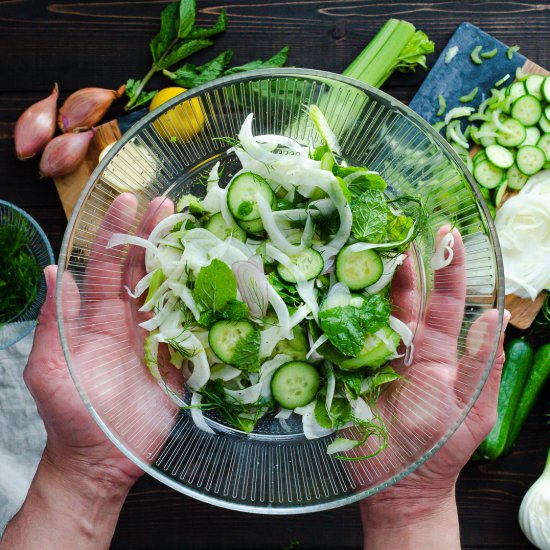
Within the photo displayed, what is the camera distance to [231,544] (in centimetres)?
295

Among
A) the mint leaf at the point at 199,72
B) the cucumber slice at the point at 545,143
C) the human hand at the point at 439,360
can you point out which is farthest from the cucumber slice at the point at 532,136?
the mint leaf at the point at 199,72

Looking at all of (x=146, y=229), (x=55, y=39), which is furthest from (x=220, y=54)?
(x=146, y=229)

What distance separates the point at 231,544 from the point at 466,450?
4.05ft

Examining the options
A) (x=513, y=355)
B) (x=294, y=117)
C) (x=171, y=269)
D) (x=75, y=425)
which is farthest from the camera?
(x=513, y=355)

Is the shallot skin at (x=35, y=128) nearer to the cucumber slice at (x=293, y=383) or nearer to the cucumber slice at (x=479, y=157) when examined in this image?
the cucumber slice at (x=293, y=383)

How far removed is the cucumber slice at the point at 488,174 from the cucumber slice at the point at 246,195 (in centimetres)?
131

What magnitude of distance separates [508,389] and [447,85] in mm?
1394

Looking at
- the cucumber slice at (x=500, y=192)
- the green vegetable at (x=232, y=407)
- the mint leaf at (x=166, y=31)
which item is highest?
the mint leaf at (x=166, y=31)

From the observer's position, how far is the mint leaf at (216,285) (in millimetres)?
1869

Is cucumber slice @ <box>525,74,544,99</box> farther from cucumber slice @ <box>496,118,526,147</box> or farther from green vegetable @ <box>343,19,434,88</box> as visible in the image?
green vegetable @ <box>343,19,434,88</box>

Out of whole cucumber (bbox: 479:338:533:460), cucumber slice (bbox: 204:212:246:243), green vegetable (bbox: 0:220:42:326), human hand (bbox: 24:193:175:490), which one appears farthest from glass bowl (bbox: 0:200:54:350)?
whole cucumber (bbox: 479:338:533:460)

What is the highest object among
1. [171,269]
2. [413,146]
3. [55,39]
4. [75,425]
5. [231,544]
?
[55,39]

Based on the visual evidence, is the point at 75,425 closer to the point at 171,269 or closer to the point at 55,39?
the point at 171,269

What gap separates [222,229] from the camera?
1987 millimetres
